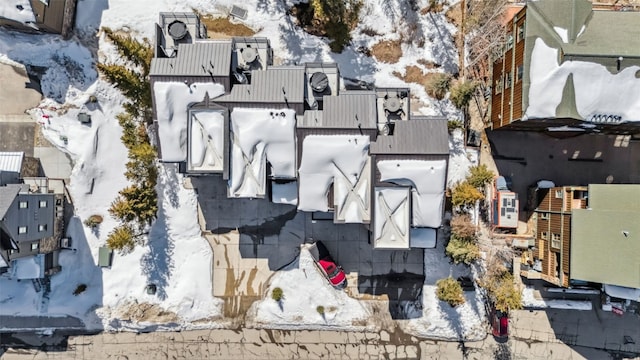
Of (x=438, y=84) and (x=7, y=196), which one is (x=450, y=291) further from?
(x=7, y=196)

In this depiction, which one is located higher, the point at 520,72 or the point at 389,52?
the point at 389,52

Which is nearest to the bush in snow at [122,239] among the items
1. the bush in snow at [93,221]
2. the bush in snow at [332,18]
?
the bush in snow at [93,221]

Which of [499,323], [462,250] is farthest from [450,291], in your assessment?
[499,323]

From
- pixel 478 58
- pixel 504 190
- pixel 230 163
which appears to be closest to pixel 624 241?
pixel 504 190

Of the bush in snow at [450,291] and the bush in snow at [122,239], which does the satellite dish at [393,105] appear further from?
the bush in snow at [122,239]

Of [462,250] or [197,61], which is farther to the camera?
[462,250]

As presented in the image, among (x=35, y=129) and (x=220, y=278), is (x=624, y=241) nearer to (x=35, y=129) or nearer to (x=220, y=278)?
(x=220, y=278)

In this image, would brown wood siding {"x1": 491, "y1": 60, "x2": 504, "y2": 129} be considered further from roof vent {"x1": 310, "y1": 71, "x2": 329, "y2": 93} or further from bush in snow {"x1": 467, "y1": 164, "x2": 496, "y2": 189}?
roof vent {"x1": 310, "y1": 71, "x2": 329, "y2": 93}
